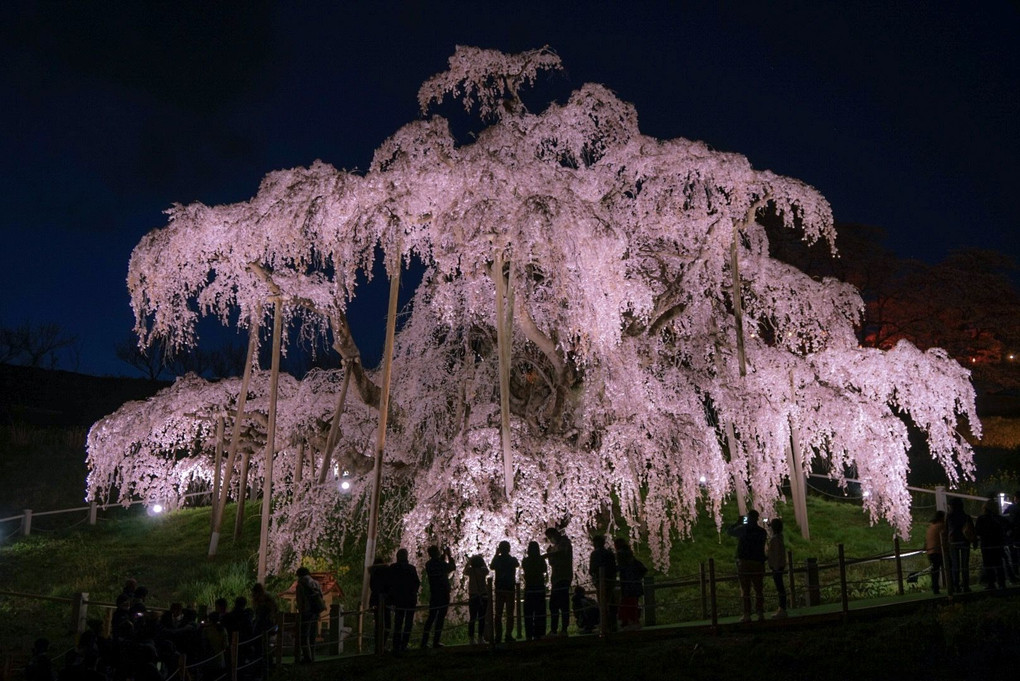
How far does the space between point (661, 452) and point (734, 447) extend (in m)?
4.17

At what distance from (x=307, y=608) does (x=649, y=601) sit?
4620 mm

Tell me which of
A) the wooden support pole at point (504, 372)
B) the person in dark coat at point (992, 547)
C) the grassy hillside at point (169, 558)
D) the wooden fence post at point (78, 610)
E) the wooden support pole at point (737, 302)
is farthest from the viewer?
the grassy hillside at point (169, 558)

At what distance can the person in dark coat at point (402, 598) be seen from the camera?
39.0 ft

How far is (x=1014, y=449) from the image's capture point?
97.3ft

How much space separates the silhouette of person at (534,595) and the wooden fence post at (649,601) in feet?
Answer: 4.42

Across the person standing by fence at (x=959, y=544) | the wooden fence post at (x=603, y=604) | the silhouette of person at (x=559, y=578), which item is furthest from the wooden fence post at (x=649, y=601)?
the person standing by fence at (x=959, y=544)

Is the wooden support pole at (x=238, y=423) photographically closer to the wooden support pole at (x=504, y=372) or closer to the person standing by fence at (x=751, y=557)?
the wooden support pole at (x=504, y=372)

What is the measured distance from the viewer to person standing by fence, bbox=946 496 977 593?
11.4 meters

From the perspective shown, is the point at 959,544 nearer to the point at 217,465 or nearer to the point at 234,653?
the point at 234,653

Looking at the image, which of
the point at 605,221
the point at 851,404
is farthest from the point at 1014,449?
the point at 605,221

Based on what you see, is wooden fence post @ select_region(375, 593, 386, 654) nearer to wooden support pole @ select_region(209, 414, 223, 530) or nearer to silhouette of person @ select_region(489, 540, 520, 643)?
silhouette of person @ select_region(489, 540, 520, 643)

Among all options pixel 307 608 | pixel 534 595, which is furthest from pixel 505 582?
pixel 307 608

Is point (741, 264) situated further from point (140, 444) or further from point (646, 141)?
point (140, 444)

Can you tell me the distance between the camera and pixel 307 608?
12.3 meters
